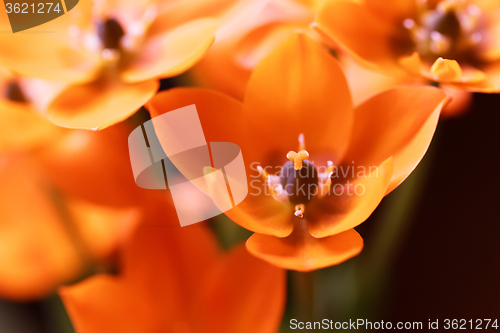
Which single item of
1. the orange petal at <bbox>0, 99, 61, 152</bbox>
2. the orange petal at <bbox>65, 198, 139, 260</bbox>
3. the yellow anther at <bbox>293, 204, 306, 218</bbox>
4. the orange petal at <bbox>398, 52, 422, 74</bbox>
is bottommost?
the orange petal at <bbox>65, 198, 139, 260</bbox>

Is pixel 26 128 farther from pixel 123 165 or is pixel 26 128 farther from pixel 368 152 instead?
pixel 368 152

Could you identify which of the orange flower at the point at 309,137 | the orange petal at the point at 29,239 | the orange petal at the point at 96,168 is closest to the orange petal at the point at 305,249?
the orange flower at the point at 309,137

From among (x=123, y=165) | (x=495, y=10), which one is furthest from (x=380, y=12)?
(x=123, y=165)

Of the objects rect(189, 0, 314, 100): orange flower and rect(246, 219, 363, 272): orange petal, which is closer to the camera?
rect(246, 219, 363, 272): orange petal

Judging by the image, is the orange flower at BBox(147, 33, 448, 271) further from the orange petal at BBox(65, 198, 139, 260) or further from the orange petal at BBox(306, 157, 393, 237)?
the orange petal at BBox(65, 198, 139, 260)

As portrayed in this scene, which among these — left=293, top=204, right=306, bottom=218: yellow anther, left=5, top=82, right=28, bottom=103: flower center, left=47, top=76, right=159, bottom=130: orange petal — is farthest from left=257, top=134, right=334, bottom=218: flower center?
left=5, top=82, right=28, bottom=103: flower center

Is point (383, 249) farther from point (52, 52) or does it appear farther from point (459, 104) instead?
point (52, 52)

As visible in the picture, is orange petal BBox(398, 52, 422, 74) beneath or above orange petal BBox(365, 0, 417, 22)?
beneath
